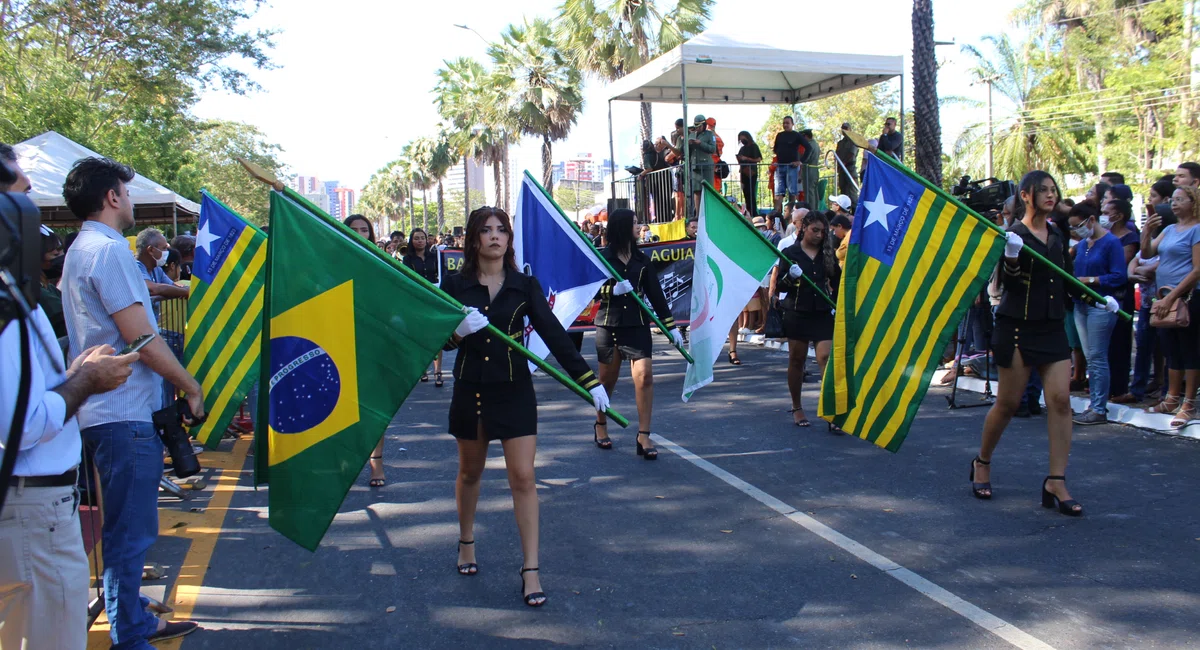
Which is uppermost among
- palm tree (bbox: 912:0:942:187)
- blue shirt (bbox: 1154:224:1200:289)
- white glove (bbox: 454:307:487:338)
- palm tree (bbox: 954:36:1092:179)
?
palm tree (bbox: 954:36:1092:179)

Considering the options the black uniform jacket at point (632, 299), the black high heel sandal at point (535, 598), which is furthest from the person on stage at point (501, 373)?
the black uniform jacket at point (632, 299)

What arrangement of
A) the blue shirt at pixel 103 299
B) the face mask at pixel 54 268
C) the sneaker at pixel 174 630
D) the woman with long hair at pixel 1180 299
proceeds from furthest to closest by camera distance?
the woman with long hair at pixel 1180 299 → the face mask at pixel 54 268 → the sneaker at pixel 174 630 → the blue shirt at pixel 103 299

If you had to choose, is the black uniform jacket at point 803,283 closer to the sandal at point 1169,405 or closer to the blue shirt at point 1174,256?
the blue shirt at point 1174,256

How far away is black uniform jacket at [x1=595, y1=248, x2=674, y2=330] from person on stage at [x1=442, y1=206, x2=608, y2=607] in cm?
280

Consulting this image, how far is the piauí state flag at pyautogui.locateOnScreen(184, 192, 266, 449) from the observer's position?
6477 millimetres

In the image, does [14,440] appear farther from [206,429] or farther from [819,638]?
[206,429]

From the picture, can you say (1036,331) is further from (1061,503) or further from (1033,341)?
(1061,503)

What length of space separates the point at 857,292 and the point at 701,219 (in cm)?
187

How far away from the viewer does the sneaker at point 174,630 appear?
4.00 m

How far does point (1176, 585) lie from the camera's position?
422cm

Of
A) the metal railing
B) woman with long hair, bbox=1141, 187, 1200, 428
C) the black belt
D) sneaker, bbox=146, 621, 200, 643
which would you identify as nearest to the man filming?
the black belt

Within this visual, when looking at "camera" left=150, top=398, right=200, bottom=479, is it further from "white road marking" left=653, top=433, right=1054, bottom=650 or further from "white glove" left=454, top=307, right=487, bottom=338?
"white road marking" left=653, top=433, right=1054, bottom=650

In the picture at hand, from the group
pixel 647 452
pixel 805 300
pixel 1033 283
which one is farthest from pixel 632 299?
pixel 1033 283

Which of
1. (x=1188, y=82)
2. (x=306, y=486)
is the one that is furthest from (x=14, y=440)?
(x=1188, y=82)
